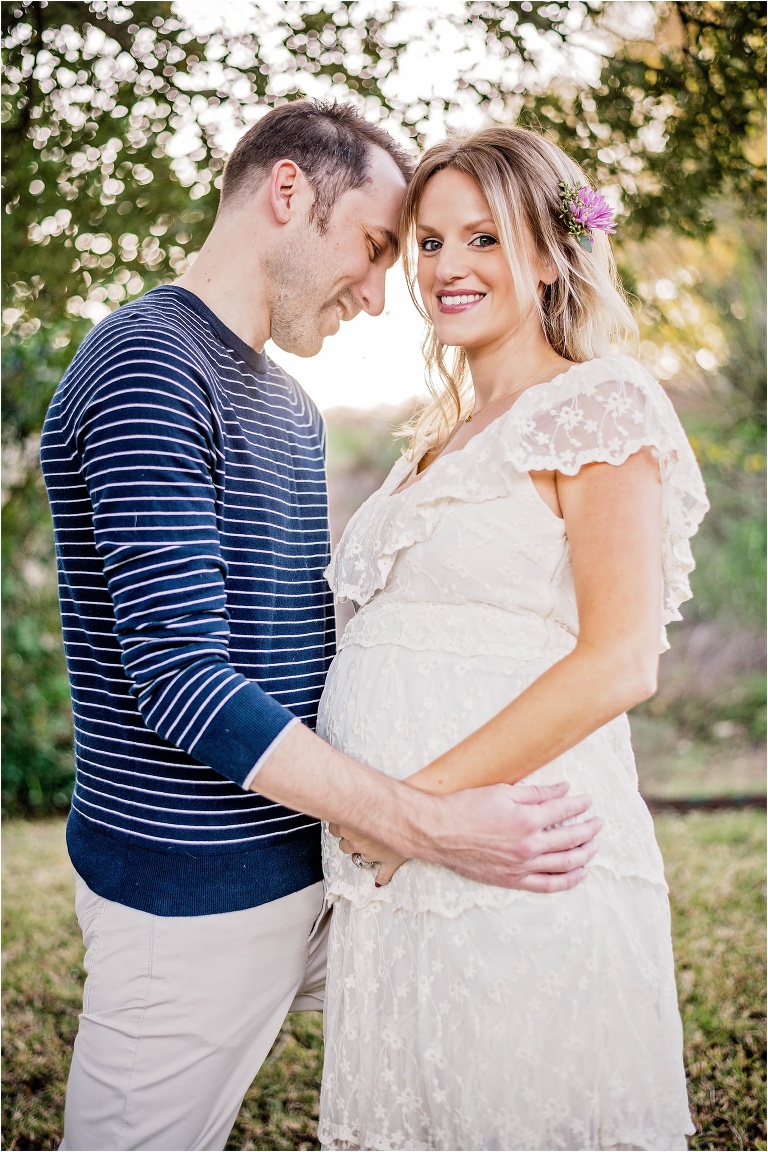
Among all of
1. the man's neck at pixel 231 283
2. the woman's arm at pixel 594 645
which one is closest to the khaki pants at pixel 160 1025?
the woman's arm at pixel 594 645

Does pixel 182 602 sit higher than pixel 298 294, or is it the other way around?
pixel 298 294

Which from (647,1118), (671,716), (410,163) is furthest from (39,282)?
(671,716)

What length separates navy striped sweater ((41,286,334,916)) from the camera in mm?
1518

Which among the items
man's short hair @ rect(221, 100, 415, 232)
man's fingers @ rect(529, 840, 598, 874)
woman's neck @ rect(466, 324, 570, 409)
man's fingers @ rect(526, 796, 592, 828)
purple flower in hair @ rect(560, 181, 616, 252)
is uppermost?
man's short hair @ rect(221, 100, 415, 232)

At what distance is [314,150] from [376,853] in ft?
4.69

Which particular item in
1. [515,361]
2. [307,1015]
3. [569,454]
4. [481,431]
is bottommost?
[307,1015]

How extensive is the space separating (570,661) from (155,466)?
0.75m

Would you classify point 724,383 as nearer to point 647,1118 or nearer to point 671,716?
point 671,716

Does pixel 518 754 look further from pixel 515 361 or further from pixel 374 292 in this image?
pixel 374 292

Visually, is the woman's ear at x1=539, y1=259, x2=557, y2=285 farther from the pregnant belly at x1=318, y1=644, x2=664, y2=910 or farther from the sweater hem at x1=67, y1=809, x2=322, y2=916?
the sweater hem at x1=67, y1=809, x2=322, y2=916

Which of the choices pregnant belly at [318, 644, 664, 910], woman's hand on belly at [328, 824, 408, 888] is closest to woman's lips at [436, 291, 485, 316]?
pregnant belly at [318, 644, 664, 910]

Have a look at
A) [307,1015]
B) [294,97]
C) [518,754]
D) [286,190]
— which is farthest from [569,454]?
[307,1015]

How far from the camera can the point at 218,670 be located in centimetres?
153

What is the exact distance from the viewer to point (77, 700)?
1.85 m
